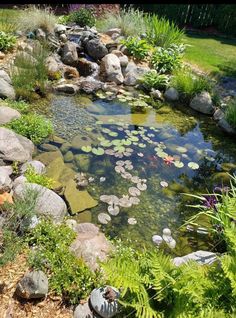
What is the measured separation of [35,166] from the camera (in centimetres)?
455

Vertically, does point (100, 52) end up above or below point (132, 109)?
above

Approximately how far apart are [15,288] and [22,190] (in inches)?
46.9

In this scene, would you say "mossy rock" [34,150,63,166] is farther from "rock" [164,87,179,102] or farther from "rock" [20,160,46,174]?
"rock" [164,87,179,102]

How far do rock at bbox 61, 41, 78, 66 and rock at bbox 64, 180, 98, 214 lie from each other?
4857 mm

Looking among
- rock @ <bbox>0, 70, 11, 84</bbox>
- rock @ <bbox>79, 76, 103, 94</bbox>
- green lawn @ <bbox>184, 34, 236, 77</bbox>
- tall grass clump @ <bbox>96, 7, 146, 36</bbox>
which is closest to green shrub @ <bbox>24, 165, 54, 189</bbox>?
rock @ <bbox>0, 70, 11, 84</bbox>

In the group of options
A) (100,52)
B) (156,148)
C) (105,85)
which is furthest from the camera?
(100,52)

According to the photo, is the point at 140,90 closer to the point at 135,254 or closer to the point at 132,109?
the point at 132,109

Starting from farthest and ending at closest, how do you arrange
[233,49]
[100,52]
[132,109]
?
[233,49]
[100,52]
[132,109]

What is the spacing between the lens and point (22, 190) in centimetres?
379

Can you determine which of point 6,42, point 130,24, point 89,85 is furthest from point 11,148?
point 130,24

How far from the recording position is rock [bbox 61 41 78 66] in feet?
27.7

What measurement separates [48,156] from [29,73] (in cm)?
246

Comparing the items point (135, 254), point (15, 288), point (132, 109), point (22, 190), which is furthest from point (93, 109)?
point (15, 288)

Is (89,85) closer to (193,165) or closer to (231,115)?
(231,115)
